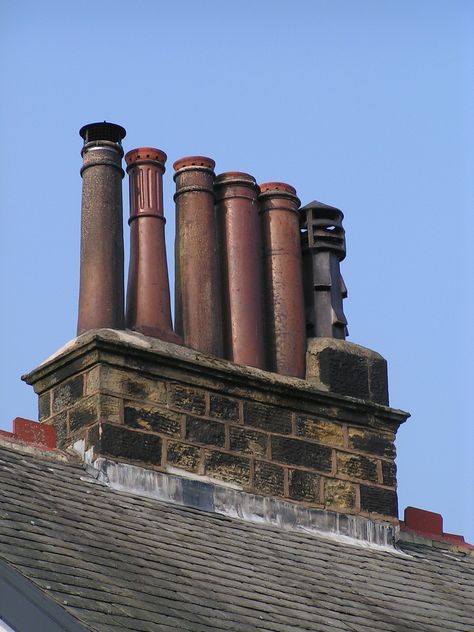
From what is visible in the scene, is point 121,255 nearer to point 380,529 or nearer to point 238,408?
point 238,408

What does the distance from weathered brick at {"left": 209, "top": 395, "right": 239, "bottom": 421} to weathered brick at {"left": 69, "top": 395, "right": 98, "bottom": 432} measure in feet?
2.21

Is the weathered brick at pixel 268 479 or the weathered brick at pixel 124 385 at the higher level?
the weathered brick at pixel 124 385

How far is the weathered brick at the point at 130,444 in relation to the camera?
808 cm

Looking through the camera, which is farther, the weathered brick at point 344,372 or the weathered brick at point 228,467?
the weathered brick at point 344,372

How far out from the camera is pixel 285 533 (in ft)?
27.6

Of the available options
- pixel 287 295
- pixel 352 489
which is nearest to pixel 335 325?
pixel 287 295

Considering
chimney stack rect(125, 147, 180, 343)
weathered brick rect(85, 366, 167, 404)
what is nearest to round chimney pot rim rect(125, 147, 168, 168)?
chimney stack rect(125, 147, 180, 343)

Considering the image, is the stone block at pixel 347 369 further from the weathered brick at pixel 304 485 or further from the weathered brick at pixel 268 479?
the weathered brick at pixel 268 479

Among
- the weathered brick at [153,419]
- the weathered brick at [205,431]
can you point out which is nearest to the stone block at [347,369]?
the weathered brick at [205,431]

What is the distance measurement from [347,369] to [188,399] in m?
1.18

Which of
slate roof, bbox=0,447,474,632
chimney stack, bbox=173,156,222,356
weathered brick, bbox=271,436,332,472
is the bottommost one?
slate roof, bbox=0,447,474,632

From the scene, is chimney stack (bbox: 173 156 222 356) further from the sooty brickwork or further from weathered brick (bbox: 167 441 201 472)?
weathered brick (bbox: 167 441 201 472)

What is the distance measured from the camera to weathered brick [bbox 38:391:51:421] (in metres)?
8.66

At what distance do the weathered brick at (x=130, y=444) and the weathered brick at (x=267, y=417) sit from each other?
2.11ft
